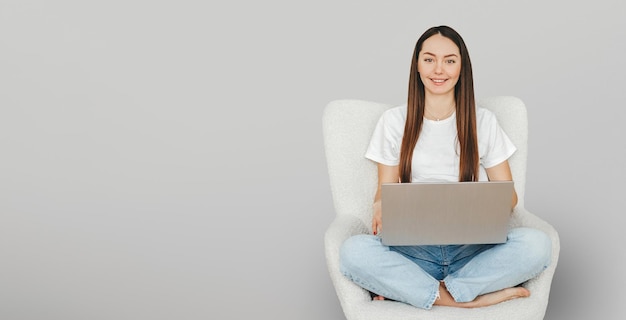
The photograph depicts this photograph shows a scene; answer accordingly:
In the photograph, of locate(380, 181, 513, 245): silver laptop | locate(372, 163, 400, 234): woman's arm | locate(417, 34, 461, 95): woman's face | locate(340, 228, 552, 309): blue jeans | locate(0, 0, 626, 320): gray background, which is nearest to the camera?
locate(380, 181, 513, 245): silver laptop

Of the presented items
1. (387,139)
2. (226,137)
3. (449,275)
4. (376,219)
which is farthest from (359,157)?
(226,137)

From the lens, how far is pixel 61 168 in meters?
5.29

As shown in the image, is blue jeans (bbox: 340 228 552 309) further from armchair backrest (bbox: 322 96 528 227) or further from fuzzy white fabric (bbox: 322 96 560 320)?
armchair backrest (bbox: 322 96 528 227)

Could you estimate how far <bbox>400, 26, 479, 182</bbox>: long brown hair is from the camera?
3.34 m

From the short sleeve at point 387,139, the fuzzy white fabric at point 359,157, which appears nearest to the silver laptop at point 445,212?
the fuzzy white fabric at point 359,157

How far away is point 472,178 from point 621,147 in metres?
1.54

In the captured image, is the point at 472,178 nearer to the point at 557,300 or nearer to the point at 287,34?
the point at 557,300

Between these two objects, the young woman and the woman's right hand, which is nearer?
the young woman

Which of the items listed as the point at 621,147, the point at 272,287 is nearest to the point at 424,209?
the point at 272,287

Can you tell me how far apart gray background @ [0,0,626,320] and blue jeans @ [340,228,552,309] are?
92 centimetres

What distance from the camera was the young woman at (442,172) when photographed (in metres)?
2.99

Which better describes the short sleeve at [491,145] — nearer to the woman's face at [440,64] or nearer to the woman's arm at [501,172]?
the woman's arm at [501,172]

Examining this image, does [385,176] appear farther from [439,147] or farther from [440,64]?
[440,64]

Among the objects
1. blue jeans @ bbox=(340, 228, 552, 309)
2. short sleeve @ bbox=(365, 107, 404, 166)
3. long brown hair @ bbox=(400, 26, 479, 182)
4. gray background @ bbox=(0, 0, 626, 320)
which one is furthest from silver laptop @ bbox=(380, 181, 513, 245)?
gray background @ bbox=(0, 0, 626, 320)
